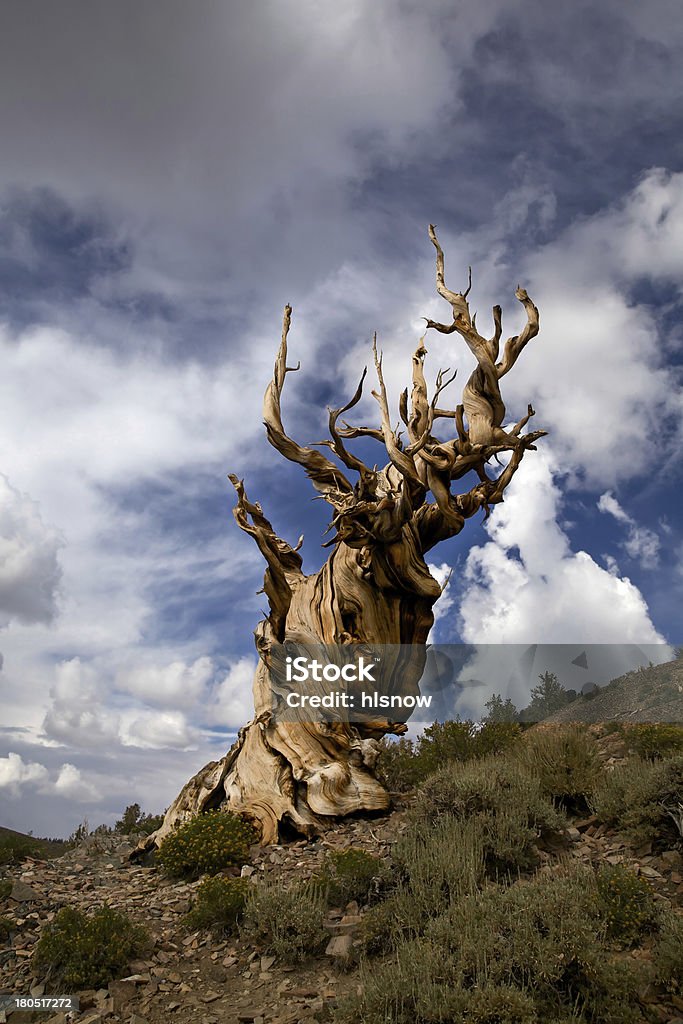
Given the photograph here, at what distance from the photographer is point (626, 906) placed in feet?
20.1

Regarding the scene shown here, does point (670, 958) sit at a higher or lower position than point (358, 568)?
lower

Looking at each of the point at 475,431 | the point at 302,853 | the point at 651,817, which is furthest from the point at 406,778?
the point at 475,431

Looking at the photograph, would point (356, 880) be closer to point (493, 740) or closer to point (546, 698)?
point (493, 740)

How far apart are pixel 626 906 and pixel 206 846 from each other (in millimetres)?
5504

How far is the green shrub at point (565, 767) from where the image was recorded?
29.4 ft

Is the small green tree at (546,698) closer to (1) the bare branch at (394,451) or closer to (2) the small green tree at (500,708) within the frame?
(2) the small green tree at (500,708)

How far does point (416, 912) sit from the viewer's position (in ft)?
21.2

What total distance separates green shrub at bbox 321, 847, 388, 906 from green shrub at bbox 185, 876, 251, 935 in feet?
2.87

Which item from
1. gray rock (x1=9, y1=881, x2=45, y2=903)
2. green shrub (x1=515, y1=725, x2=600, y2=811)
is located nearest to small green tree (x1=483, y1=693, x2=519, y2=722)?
green shrub (x1=515, y1=725, x2=600, y2=811)

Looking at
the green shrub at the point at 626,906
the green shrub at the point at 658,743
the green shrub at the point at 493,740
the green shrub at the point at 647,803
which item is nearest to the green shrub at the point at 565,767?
the green shrub at the point at 647,803

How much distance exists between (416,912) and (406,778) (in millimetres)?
5586

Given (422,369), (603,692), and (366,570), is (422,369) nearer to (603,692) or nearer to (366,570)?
(366,570)

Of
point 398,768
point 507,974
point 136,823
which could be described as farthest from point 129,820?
point 507,974

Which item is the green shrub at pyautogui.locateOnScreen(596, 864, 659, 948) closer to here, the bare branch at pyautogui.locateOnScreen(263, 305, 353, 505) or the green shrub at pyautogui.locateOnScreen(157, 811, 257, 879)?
the green shrub at pyautogui.locateOnScreen(157, 811, 257, 879)
